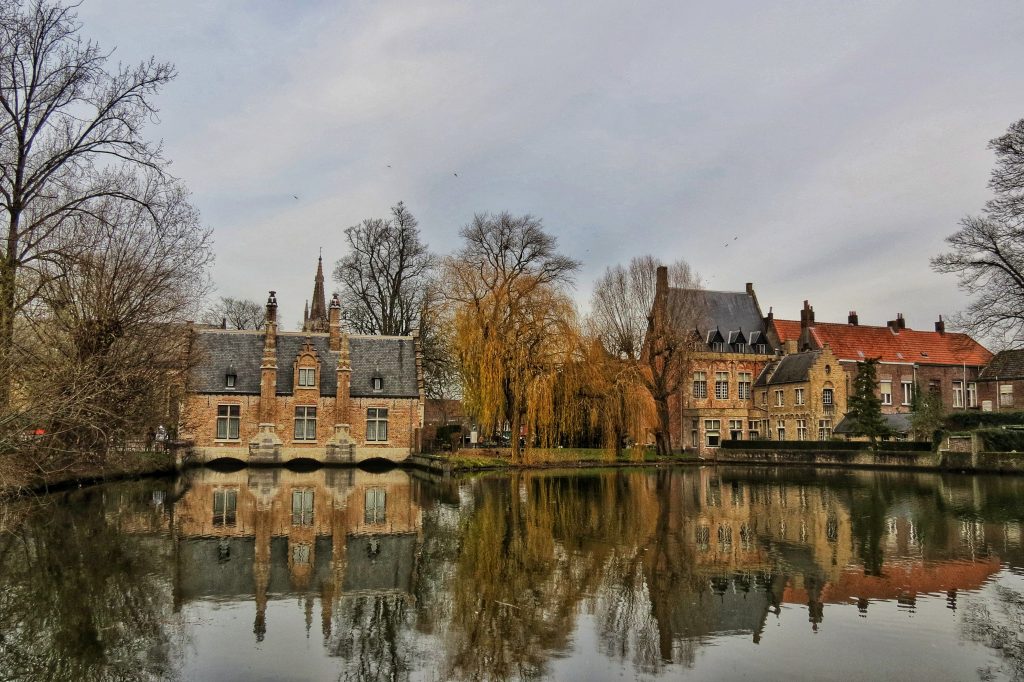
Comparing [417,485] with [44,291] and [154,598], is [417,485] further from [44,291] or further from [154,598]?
[154,598]

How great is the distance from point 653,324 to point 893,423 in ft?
44.1

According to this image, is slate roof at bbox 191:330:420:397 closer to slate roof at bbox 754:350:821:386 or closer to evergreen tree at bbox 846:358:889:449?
evergreen tree at bbox 846:358:889:449

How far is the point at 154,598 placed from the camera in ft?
27.8

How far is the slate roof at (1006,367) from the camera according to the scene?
43.9 metres

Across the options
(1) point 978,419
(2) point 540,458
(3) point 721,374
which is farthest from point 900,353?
(2) point 540,458

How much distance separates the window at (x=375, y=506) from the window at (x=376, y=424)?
15454 millimetres

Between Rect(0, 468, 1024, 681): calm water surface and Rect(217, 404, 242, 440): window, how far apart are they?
66.8ft

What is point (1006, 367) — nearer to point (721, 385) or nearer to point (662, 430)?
point (721, 385)

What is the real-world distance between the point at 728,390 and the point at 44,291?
42234 millimetres

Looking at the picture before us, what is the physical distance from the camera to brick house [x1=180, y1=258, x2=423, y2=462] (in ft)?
122

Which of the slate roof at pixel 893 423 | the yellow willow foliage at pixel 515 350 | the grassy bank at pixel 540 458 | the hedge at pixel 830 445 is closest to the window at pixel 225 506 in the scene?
the grassy bank at pixel 540 458

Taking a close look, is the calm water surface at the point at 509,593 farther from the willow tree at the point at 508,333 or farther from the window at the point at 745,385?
the window at the point at 745,385

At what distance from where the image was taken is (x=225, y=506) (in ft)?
58.7

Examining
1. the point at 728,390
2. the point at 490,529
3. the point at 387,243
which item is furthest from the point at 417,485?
the point at 728,390
